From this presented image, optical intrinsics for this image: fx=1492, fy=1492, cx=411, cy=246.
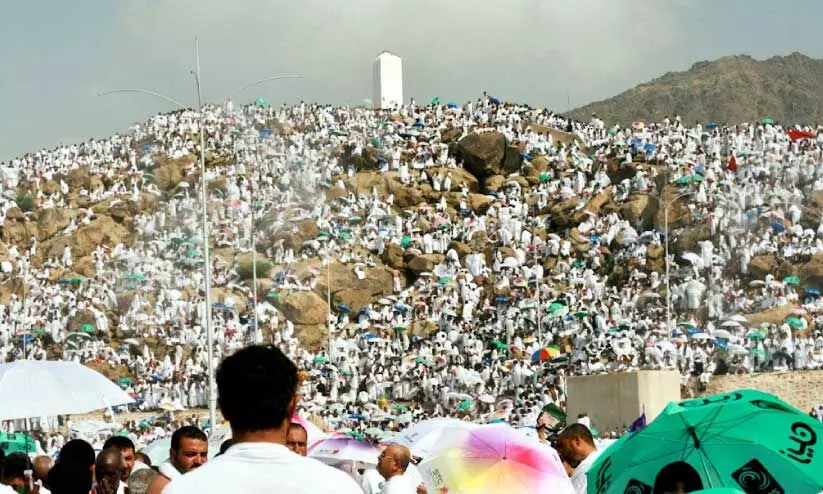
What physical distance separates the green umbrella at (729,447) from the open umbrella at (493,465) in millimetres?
2132

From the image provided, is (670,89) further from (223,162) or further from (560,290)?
(560,290)

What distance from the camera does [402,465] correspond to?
9312mm

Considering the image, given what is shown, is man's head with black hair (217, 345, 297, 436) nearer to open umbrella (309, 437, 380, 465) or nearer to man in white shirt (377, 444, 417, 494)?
man in white shirt (377, 444, 417, 494)

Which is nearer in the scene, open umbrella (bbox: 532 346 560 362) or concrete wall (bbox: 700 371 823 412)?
concrete wall (bbox: 700 371 823 412)

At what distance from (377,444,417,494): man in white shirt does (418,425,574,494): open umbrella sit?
12 centimetres

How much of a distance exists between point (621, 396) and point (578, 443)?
2142 cm

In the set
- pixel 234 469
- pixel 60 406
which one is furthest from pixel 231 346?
pixel 234 469

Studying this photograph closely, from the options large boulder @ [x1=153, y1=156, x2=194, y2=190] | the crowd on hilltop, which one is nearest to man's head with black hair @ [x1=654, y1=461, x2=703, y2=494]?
the crowd on hilltop

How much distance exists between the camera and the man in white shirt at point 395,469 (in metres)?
9.16

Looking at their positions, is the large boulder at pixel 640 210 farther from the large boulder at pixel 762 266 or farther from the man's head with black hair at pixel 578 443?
the man's head with black hair at pixel 578 443

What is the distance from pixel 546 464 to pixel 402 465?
111 cm

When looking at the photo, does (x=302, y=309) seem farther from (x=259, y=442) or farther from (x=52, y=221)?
(x=259, y=442)

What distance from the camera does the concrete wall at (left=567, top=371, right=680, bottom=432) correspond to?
29125mm

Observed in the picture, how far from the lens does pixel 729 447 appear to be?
623 cm
